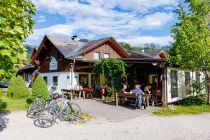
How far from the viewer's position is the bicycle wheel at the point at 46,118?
42.4ft

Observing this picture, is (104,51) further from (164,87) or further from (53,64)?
(164,87)

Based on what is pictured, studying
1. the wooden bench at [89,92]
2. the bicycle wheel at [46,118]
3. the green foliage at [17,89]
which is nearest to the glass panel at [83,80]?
the wooden bench at [89,92]

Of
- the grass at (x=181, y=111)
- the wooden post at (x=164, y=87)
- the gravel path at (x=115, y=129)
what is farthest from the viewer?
the wooden post at (x=164, y=87)

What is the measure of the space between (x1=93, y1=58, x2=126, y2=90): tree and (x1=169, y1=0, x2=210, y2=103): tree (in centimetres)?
418

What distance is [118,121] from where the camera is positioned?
14336mm

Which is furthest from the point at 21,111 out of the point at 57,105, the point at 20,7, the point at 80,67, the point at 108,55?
the point at 108,55

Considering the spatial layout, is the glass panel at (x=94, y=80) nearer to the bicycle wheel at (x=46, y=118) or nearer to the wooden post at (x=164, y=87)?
the wooden post at (x=164, y=87)

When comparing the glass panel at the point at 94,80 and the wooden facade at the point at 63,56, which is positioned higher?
the wooden facade at the point at 63,56

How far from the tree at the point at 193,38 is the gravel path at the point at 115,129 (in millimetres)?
5706

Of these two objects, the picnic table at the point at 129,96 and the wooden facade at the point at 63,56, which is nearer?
the picnic table at the point at 129,96

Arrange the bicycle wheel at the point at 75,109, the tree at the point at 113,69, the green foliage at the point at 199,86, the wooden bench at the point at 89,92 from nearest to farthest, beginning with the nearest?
the bicycle wheel at the point at 75,109 → the tree at the point at 113,69 → the green foliage at the point at 199,86 → the wooden bench at the point at 89,92

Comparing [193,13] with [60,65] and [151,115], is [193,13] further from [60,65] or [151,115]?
[60,65]

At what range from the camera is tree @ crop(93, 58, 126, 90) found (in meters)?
22.7

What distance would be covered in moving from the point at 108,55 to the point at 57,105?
21.6 meters
